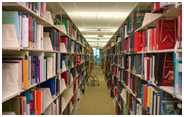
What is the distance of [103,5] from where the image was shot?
5863 mm

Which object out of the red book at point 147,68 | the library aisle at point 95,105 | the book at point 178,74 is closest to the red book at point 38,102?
the red book at point 147,68

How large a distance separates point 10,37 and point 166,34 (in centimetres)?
133

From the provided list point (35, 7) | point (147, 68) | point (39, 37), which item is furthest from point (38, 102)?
point (147, 68)

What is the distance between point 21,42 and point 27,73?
1.04ft

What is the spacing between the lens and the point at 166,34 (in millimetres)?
2426

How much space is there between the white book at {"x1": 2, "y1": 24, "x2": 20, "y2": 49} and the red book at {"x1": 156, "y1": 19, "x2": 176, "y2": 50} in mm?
1241

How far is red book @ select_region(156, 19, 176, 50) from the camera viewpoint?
2.39 metres

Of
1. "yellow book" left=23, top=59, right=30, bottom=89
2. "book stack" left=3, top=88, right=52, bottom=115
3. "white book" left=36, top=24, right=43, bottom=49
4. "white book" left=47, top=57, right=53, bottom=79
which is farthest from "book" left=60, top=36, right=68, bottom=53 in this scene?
"yellow book" left=23, top=59, right=30, bottom=89

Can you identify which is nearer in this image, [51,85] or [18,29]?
[18,29]

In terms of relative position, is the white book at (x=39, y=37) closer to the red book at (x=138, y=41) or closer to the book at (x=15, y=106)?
the book at (x=15, y=106)

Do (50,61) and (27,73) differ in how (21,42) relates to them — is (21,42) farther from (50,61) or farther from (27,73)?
(50,61)

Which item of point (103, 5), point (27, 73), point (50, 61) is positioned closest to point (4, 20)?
point (27, 73)

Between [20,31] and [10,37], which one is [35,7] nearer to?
[20,31]

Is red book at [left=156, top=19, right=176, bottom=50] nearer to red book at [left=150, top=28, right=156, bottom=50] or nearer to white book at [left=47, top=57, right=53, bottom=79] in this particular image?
red book at [left=150, top=28, right=156, bottom=50]
